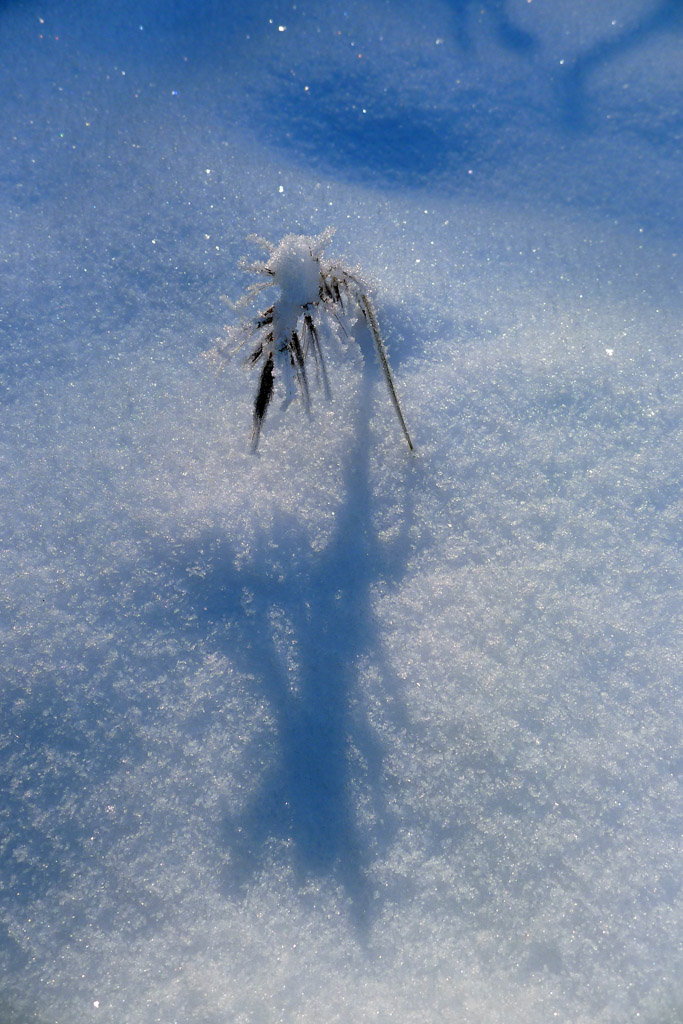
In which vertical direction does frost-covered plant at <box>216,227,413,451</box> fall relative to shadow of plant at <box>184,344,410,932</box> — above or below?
above

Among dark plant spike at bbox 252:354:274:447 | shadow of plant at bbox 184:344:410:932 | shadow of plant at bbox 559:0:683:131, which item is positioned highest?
shadow of plant at bbox 559:0:683:131

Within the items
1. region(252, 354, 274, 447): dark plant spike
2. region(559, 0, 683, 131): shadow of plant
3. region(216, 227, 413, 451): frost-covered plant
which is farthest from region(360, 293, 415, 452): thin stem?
region(559, 0, 683, 131): shadow of plant

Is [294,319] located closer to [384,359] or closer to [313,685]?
[384,359]

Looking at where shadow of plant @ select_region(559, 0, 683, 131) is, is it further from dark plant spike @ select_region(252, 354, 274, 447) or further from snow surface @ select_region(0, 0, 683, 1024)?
dark plant spike @ select_region(252, 354, 274, 447)

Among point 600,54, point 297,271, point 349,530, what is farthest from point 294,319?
point 600,54

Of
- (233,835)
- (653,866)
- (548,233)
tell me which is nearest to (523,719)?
(653,866)

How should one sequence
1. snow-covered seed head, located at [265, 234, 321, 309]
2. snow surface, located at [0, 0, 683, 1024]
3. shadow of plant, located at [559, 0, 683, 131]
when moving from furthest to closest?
shadow of plant, located at [559, 0, 683, 131] < snow-covered seed head, located at [265, 234, 321, 309] < snow surface, located at [0, 0, 683, 1024]

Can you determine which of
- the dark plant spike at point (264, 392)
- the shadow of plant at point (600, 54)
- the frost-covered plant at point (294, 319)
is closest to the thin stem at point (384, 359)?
the frost-covered plant at point (294, 319)
